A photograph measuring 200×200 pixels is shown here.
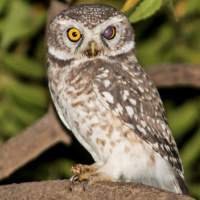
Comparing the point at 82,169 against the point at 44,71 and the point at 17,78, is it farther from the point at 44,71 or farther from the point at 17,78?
the point at 17,78

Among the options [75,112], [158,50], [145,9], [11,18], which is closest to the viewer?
[145,9]

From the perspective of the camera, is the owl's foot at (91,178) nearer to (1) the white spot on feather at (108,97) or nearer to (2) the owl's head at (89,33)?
(1) the white spot on feather at (108,97)

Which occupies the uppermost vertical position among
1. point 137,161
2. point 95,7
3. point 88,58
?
point 95,7

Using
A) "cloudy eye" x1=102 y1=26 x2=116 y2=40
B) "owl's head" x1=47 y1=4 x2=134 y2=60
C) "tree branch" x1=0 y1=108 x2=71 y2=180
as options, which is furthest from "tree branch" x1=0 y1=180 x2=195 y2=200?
"cloudy eye" x1=102 y1=26 x2=116 y2=40

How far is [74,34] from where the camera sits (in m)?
4.31

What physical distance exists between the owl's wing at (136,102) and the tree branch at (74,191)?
23.8 inches

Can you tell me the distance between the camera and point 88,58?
4.34 metres

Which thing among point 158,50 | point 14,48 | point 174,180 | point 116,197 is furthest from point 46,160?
point 116,197

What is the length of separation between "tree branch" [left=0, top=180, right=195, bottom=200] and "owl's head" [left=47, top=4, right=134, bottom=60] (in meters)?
0.96

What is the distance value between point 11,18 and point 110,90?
1678 mm

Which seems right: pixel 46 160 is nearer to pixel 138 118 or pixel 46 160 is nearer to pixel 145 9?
pixel 138 118

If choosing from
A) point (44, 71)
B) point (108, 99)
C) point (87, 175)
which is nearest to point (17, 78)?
point (44, 71)

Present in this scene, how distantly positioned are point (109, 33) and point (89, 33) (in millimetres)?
170

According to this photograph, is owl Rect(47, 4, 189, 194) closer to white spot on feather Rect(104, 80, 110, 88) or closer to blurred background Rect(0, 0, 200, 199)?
white spot on feather Rect(104, 80, 110, 88)
